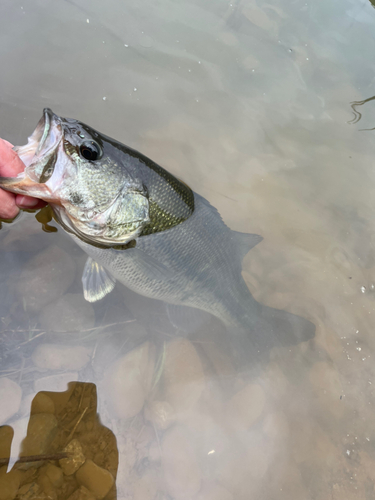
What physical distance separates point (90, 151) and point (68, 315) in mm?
1558

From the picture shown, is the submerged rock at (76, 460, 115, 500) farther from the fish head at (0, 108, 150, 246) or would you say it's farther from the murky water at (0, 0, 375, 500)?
the fish head at (0, 108, 150, 246)

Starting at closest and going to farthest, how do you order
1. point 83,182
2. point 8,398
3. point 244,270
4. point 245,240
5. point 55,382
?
point 83,182 < point 8,398 < point 55,382 < point 245,240 < point 244,270

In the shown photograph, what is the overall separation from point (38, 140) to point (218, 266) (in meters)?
1.81

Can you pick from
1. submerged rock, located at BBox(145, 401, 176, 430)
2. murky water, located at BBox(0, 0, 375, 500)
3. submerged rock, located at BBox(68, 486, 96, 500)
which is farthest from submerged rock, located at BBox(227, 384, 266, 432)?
submerged rock, located at BBox(68, 486, 96, 500)

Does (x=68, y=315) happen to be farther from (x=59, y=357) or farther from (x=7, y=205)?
(x=7, y=205)

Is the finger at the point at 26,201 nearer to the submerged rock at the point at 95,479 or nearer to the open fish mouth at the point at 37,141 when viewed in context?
the open fish mouth at the point at 37,141

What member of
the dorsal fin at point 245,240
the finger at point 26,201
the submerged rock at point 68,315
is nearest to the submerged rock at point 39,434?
the submerged rock at point 68,315

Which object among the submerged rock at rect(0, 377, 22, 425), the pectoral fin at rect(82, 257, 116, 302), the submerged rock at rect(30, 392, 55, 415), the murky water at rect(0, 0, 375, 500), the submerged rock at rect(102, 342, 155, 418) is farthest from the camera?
the pectoral fin at rect(82, 257, 116, 302)

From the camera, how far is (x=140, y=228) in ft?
7.93

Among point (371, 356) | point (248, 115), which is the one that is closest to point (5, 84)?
point (248, 115)

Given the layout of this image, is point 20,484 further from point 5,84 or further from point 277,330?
point 5,84

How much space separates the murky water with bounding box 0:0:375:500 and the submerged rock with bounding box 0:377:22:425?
→ 0.4 inches

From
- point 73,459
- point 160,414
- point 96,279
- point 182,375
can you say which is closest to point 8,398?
point 73,459

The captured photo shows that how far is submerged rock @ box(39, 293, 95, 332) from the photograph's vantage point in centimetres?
277
